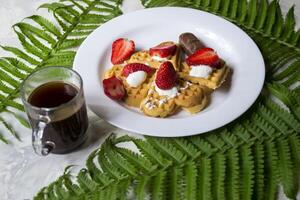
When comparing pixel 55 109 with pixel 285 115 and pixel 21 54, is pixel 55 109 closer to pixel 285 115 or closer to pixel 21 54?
pixel 21 54

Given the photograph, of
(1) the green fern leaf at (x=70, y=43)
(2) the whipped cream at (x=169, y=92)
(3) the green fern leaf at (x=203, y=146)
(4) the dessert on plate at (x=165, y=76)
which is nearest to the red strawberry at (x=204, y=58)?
(4) the dessert on plate at (x=165, y=76)

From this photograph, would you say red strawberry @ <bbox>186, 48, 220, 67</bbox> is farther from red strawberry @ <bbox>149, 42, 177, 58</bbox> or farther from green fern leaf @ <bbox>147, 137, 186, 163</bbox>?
green fern leaf @ <bbox>147, 137, 186, 163</bbox>

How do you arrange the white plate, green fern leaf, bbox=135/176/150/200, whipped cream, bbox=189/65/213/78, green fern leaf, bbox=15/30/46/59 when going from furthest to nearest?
1. green fern leaf, bbox=15/30/46/59
2. whipped cream, bbox=189/65/213/78
3. the white plate
4. green fern leaf, bbox=135/176/150/200

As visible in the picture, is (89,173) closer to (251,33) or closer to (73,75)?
(73,75)

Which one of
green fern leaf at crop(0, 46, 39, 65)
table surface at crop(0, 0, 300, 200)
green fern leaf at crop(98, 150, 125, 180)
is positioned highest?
green fern leaf at crop(0, 46, 39, 65)

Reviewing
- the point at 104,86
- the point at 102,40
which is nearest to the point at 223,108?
the point at 104,86

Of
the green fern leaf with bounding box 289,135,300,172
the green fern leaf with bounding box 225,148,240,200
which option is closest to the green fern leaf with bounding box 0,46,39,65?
the green fern leaf with bounding box 225,148,240,200

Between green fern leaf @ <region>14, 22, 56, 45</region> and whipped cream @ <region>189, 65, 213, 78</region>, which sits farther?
green fern leaf @ <region>14, 22, 56, 45</region>

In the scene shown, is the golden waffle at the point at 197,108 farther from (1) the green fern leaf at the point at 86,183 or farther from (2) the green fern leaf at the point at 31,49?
(2) the green fern leaf at the point at 31,49
